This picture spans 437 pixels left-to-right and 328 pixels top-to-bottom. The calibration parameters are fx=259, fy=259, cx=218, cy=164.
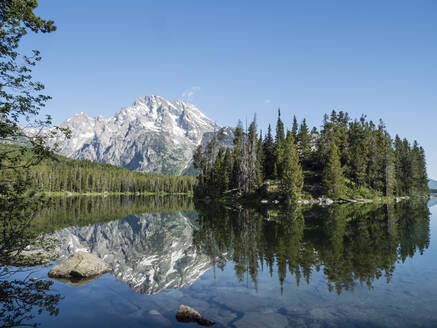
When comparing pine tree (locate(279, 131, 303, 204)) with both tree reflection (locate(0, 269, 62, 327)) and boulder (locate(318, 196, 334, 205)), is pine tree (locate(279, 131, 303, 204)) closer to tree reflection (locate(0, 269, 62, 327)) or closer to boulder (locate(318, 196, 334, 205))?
boulder (locate(318, 196, 334, 205))

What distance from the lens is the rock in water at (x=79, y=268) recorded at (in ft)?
58.8

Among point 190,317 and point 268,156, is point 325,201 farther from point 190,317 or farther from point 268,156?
point 190,317

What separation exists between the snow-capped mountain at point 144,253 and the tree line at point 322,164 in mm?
48052

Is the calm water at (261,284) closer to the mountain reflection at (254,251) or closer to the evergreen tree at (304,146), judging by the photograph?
the mountain reflection at (254,251)

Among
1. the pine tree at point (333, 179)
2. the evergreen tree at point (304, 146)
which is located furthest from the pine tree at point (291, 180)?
the evergreen tree at point (304, 146)

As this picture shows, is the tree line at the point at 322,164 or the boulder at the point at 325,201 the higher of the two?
the tree line at the point at 322,164

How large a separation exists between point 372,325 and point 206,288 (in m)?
8.94

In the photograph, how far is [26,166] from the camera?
11.3 metres

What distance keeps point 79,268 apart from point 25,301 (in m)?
4.72

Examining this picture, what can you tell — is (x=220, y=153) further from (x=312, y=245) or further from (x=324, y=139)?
(x=312, y=245)

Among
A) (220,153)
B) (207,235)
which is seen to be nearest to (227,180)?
(220,153)

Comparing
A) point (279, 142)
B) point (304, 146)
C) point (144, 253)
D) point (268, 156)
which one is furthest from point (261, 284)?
point (304, 146)

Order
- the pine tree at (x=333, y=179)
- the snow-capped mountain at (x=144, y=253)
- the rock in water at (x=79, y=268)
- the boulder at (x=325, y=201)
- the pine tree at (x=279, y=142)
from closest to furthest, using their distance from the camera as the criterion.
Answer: the snow-capped mountain at (x=144, y=253) < the rock in water at (x=79, y=268) < the pine tree at (x=333, y=179) < the boulder at (x=325, y=201) < the pine tree at (x=279, y=142)

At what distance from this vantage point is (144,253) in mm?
26234
